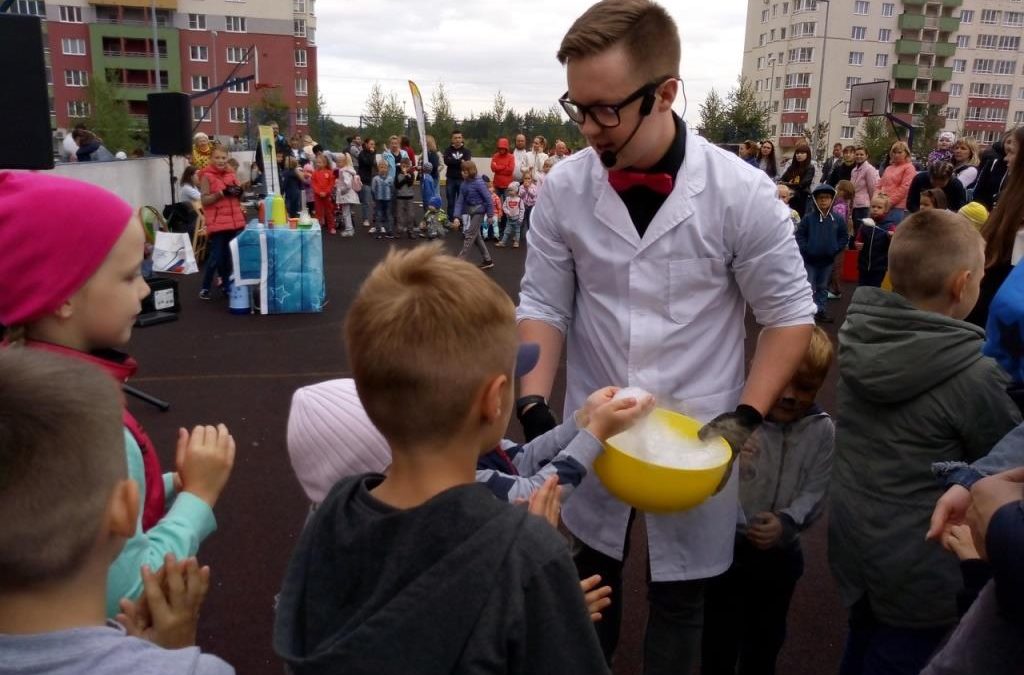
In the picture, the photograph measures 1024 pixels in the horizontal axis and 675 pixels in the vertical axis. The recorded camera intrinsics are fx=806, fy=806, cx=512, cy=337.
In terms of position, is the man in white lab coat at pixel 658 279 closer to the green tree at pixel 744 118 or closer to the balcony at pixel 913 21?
the green tree at pixel 744 118

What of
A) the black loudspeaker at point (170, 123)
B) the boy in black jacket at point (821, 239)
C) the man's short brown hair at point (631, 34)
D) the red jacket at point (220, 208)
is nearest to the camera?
the man's short brown hair at point (631, 34)

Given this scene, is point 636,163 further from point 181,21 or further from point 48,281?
point 181,21

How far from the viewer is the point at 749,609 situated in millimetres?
2441

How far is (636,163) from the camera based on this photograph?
1977 millimetres

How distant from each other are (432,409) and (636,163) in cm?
105

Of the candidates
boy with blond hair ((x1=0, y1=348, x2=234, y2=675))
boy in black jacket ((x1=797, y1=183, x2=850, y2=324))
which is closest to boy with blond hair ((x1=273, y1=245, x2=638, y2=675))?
boy with blond hair ((x1=0, y1=348, x2=234, y2=675))

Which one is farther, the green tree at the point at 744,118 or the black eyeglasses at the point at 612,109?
the green tree at the point at 744,118

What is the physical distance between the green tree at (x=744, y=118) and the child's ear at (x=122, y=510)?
30.0 metres

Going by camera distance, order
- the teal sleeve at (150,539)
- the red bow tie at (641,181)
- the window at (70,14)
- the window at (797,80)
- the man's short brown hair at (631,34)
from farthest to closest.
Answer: the window at (797,80) → the window at (70,14) → the red bow tie at (641,181) → the man's short brown hair at (631,34) → the teal sleeve at (150,539)

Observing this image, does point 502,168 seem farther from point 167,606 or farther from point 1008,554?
point 1008,554

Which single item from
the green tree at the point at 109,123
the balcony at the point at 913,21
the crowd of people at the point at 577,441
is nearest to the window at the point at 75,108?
the green tree at the point at 109,123

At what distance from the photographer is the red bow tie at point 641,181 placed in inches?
76.3

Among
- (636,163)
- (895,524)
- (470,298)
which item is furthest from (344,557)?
(895,524)

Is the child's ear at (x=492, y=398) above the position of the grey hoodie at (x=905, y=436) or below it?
above
